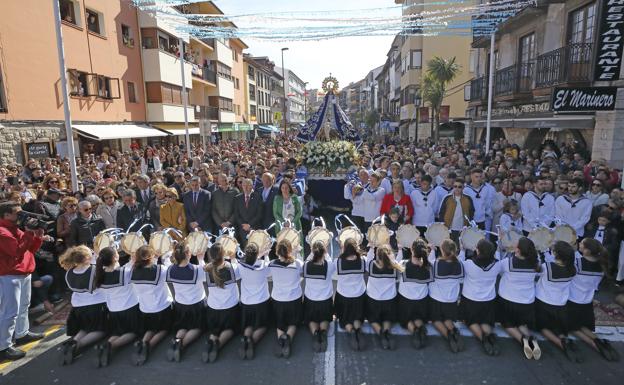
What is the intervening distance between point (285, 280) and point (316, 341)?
816 millimetres

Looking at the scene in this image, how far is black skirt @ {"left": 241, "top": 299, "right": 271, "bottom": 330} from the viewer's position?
16.2 feet

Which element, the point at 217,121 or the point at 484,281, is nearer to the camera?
the point at 484,281

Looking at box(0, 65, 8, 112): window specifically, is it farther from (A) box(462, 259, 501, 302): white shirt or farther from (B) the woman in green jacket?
(A) box(462, 259, 501, 302): white shirt

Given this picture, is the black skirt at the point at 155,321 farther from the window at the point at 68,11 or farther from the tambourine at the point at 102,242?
the window at the point at 68,11

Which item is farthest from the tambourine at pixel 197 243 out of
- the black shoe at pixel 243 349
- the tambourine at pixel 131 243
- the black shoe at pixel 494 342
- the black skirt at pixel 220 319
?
the black shoe at pixel 494 342

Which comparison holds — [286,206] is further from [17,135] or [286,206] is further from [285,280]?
[17,135]

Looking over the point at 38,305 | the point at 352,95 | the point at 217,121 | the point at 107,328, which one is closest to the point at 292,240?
the point at 107,328

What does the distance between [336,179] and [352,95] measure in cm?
13562

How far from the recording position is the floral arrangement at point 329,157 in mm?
10430

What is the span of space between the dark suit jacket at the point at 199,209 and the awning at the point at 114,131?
11.8 metres

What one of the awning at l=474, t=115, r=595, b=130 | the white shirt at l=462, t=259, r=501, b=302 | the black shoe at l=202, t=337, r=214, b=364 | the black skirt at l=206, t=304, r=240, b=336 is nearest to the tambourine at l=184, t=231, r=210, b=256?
the black skirt at l=206, t=304, r=240, b=336

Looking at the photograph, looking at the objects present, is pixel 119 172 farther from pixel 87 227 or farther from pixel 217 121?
pixel 217 121

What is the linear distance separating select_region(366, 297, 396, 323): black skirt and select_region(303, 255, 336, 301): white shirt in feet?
1.80

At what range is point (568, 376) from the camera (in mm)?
4156
